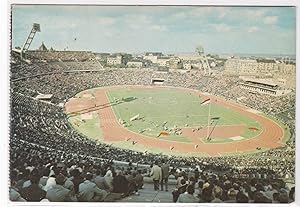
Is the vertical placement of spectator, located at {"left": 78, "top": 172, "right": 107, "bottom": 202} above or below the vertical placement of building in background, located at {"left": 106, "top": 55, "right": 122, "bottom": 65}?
below

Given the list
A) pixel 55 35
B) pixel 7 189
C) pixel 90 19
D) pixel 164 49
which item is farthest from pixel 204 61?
pixel 7 189

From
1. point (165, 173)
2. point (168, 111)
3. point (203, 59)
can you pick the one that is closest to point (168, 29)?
point (203, 59)

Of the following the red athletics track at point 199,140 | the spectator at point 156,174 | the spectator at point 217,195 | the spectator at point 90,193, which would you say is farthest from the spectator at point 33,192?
the spectator at point 217,195

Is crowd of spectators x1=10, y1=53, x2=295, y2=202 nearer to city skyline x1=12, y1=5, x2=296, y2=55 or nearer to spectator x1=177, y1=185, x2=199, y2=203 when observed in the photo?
spectator x1=177, y1=185, x2=199, y2=203

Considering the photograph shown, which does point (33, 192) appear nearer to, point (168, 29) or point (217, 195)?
point (217, 195)

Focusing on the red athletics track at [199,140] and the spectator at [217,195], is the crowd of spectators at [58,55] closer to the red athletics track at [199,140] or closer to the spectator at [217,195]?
the red athletics track at [199,140]

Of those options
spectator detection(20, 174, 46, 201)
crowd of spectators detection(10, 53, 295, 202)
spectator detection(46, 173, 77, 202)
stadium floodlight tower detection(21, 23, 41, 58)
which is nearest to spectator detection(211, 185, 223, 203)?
crowd of spectators detection(10, 53, 295, 202)

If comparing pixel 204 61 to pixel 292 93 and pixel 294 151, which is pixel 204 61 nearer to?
pixel 292 93
